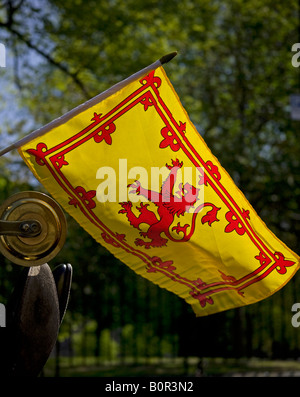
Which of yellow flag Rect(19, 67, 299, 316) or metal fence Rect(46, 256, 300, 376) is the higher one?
yellow flag Rect(19, 67, 299, 316)

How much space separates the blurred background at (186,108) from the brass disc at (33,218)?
5.82m

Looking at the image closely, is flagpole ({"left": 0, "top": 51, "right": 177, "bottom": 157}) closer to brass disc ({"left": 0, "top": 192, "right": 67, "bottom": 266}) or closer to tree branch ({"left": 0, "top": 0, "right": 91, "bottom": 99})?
brass disc ({"left": 0, "top": 192, "right": 67, "bottom": 266})

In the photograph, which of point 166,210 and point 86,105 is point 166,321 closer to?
point 166,210

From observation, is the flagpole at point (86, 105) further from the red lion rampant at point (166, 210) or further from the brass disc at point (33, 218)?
the red lion rampant at point (166, 210)

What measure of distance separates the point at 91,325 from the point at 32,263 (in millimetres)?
8818

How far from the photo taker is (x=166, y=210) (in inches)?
204

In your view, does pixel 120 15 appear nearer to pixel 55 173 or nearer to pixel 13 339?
pixel 55 173

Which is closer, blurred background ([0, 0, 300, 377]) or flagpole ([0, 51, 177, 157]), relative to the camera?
flagpole ([0, 51, 177, 157])

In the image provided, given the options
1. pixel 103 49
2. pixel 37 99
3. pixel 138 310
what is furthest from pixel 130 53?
pixel 138 310

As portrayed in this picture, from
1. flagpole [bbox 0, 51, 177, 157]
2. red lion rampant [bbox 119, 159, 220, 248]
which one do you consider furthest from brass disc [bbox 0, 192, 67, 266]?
red lion rampant [bbox 119, 159, 220, 248]

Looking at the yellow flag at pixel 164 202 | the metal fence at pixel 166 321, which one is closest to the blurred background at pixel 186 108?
the metal fence at pixel 166 321

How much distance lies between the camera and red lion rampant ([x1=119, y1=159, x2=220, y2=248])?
5164 millimetres

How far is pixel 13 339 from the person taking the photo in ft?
14.6

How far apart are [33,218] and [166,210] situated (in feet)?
3.53
